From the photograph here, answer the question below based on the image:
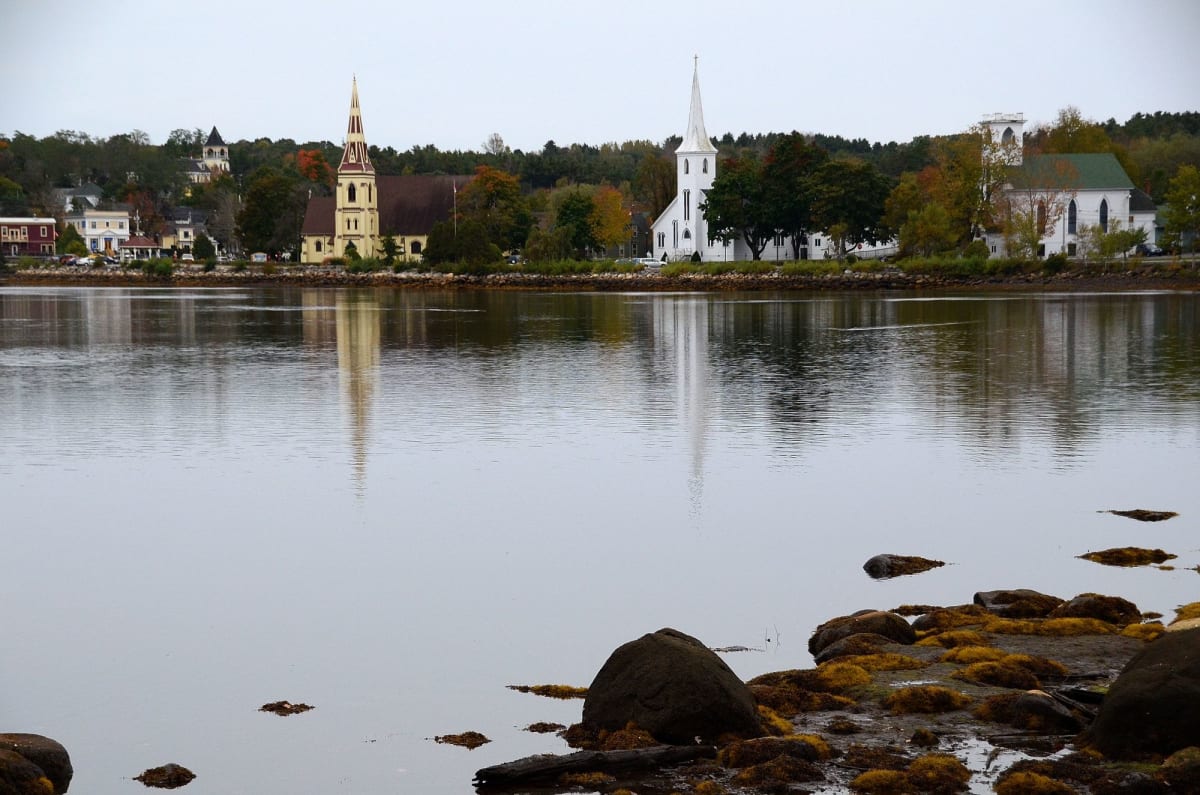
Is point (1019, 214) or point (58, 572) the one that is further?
point (1019, 214)

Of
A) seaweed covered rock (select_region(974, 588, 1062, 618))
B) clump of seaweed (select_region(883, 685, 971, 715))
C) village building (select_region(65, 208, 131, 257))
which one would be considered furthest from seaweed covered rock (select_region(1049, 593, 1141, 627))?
village building (select_region(65, 208, 131, 257))

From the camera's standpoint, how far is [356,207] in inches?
5689

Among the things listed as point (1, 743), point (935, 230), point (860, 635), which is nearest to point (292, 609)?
point (1, 743)

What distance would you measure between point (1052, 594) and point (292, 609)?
25.0 ft

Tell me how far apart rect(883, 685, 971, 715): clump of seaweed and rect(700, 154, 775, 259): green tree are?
104 meters

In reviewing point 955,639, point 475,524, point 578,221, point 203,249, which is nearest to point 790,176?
point 578,221

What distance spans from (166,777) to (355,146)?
141989 mm

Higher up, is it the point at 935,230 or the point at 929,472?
the point at 935,230

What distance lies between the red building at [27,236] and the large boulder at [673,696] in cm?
17261

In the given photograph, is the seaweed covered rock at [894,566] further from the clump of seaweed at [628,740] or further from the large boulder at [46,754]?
the large boulder at [46,754]

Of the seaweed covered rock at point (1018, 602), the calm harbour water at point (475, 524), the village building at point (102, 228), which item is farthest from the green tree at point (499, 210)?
the seaweed covered rock at point (1018, 602)

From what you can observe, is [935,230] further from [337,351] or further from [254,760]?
[254,760]

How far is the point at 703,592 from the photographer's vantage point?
47.1ft

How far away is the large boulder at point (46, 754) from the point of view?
937cm
